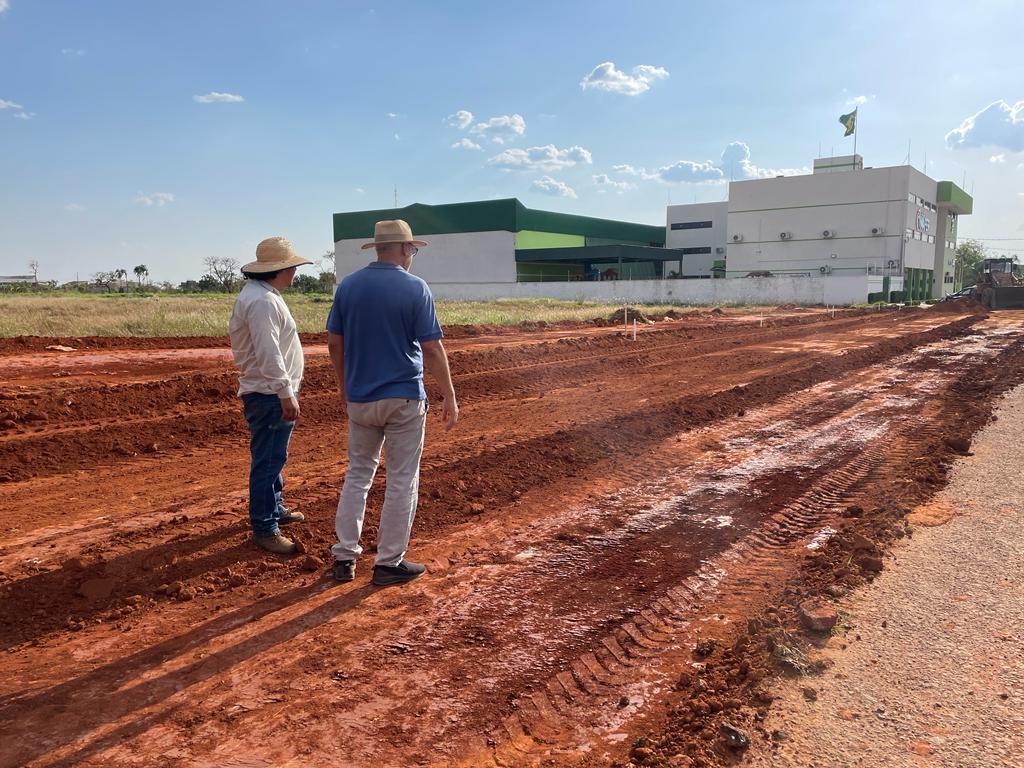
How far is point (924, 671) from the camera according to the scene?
3100mm

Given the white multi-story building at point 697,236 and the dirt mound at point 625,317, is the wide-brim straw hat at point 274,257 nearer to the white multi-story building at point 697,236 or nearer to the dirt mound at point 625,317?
the dirt mound at point 625,317

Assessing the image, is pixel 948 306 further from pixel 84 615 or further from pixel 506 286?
pixel 84 615

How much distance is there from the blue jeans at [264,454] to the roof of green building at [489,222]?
194 ft

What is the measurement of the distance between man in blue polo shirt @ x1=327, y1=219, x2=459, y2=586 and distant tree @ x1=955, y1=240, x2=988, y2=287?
10487 centimetres

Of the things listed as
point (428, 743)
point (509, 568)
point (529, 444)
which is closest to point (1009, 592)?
point (509, 568)

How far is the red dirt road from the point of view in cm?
280

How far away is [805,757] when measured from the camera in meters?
2.57

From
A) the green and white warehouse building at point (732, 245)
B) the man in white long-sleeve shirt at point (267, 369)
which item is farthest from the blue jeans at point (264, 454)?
the green and white warehouse building at point (732, 245)

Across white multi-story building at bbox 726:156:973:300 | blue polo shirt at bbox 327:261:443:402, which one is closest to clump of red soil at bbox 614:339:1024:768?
blue polo shirt at bbox 327:261:443:402

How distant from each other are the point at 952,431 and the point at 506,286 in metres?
53.7

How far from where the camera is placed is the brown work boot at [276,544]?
4.52 meters

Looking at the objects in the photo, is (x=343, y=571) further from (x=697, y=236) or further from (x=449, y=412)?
(x=697, y=236)

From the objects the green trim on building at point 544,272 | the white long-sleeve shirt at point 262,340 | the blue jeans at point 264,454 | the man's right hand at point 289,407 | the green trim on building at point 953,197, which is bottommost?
the blue jeans at point 264,454

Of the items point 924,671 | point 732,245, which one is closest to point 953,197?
point 732,245
